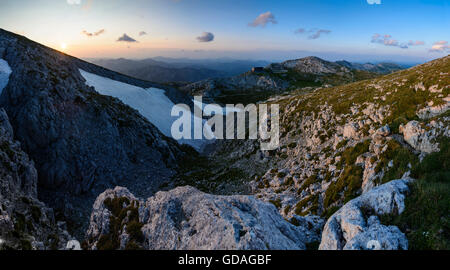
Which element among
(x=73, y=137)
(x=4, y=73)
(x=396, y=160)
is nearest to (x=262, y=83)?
(x=73, y=137)

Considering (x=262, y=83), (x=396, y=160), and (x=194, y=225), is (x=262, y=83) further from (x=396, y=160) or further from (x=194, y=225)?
(x=194, y=225)

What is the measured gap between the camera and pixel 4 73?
1587 inches

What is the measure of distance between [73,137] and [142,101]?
1184 inches

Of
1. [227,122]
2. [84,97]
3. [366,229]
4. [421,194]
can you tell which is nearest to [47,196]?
[84,97]

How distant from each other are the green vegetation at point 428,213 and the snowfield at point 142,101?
52136 millimetres

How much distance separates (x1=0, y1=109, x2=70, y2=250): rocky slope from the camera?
17.3 metres

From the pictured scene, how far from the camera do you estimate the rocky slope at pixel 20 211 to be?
17.3 meters
